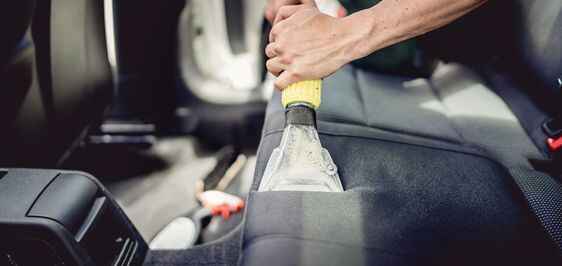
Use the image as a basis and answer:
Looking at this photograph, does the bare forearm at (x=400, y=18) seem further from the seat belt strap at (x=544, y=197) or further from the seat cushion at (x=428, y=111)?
the seat belt strap at (x=544, y=197)

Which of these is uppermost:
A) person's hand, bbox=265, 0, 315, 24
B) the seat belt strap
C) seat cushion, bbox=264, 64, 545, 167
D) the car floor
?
person's hand, bbox=265, 0, 315, 24

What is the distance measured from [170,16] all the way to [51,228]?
3.14 feet

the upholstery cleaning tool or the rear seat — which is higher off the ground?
the upholstery cleaning tool

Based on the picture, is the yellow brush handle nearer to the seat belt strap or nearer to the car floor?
the seat belt strap

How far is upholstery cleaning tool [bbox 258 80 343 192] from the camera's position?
2.26 feet

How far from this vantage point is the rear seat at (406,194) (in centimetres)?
59

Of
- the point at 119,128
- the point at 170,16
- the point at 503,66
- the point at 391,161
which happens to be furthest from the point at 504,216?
the point at 119,128

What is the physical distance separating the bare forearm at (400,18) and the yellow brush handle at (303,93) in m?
0.10

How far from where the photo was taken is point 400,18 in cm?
80

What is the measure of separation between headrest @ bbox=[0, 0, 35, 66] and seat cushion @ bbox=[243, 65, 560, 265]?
1.59ft

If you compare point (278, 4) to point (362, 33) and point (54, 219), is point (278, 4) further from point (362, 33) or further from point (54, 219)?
point (54, 219)

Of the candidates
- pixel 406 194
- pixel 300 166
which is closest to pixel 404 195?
pixel 406 194

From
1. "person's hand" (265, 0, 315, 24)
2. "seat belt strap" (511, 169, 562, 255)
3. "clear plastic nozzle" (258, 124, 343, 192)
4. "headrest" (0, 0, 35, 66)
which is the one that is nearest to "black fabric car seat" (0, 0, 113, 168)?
"headrest" (0, 0, 35, 66)

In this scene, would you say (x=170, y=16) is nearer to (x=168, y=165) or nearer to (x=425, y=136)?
(x=168, y=165)
